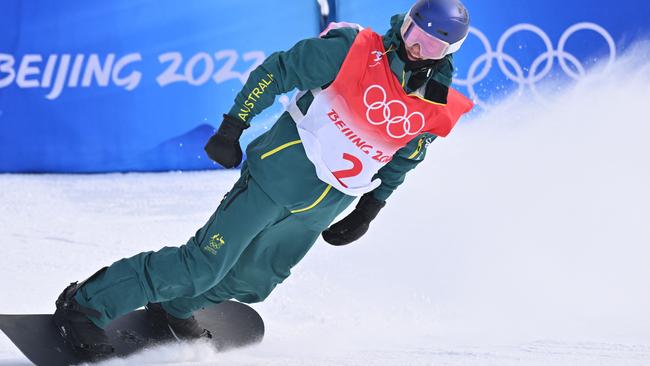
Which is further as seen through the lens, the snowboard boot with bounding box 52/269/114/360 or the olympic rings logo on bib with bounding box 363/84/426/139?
the snowboard boot with bounding box 52/269/114/360

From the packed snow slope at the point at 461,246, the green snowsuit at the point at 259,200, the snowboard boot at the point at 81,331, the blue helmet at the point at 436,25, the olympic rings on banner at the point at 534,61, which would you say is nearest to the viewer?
the blue helmet at the point at 436,25

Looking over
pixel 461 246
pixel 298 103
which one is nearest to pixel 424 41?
pixel 298 103

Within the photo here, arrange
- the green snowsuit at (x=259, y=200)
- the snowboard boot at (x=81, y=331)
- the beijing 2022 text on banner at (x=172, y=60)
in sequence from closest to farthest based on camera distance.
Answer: the green snowsuit at (x=259, y=200)
the snowboard boot at (x=81, y=331)
the beijing 2022 text on banner at (x=172, y=60)

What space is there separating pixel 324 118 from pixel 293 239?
0.54 m

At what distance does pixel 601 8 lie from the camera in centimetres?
638

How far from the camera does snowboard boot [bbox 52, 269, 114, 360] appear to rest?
337 centimetres

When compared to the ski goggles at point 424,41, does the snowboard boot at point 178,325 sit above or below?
below

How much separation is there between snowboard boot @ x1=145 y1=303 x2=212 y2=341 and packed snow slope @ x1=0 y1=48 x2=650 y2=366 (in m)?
0.06

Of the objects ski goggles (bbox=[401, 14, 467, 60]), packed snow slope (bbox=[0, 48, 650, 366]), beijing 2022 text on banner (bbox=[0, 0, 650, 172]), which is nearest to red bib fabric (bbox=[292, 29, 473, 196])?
ski goggles (bbox=[401, 14, 467, 60])

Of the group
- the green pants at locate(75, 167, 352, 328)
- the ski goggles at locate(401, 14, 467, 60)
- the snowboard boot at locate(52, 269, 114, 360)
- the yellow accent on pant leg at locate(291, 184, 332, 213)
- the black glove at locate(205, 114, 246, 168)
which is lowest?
the snowboard boot at locate(52, 269, 114, 360)

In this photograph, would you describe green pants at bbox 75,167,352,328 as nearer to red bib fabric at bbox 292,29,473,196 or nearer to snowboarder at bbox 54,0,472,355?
snowboarder at bbox 54,0,472,355

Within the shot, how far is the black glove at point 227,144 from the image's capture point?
3266mm

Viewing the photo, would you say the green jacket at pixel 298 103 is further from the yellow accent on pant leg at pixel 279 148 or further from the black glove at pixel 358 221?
the black glove at pixel 358 221

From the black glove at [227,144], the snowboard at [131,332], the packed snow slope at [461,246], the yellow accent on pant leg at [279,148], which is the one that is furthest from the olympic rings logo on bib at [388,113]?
the snowboard at [131,332]
